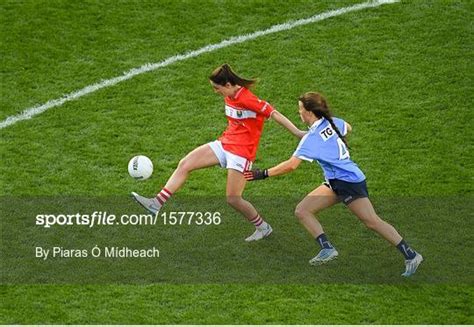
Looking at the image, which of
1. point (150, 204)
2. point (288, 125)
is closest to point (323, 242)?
Answer: point (288, 125)

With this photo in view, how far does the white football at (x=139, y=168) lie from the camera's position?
49.2 feet

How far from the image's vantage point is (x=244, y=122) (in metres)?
14.5

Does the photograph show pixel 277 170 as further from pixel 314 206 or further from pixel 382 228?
pixel 382 228

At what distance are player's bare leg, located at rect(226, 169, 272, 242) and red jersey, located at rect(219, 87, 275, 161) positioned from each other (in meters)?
0.26

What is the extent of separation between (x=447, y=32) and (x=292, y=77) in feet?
8.09

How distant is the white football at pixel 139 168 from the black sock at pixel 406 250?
10.2 feet

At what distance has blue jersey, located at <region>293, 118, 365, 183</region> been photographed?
13617mm

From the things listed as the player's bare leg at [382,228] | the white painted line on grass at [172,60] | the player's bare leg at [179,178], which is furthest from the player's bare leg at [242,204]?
the white painted line on grass at [172,60]

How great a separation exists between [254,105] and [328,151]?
45.0 inches

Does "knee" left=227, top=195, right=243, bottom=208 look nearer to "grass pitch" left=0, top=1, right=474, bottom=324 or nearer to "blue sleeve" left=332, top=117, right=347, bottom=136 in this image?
"grass pitch" left=0, top=1, right=474, bottom=324

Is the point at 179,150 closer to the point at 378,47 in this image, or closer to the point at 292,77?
the point at 292,77

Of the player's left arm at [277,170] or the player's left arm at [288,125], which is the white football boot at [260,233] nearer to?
the player's left arm at [288,125]

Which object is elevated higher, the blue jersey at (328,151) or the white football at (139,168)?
the blue jersey at (328,151)

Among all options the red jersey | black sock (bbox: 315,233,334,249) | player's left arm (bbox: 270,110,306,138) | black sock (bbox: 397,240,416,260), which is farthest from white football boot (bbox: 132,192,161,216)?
black sock (bbox: 397,240,416,260)
